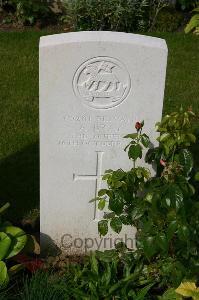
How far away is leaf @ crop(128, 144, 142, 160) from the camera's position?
3609 millimetres

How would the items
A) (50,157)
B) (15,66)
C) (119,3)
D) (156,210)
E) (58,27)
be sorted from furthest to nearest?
(58,27)
(119,3)
(15,66)
(50,157)
(156,210)

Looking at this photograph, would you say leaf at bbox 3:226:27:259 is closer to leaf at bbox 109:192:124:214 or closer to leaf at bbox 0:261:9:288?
leaf at bbox 0:261:9:288

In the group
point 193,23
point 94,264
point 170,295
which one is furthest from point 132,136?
point 193,23

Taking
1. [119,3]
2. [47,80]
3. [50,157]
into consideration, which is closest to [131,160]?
[50,157]

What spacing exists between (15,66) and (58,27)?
1414 mm

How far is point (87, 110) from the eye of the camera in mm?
3709

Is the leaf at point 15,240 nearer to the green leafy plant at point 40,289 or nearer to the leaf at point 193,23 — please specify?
the green leafy plant at point 40,289

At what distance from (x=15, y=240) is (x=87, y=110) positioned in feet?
3.13

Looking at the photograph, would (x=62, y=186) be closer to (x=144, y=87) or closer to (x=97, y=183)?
(x=97, y=183)

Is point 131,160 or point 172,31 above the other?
point 172,31

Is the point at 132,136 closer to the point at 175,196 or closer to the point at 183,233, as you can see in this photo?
the point at 175,196

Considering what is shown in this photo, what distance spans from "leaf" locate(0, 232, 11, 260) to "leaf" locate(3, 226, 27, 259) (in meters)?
0.06

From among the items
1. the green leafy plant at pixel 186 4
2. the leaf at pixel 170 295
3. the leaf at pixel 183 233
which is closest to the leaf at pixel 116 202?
the leaf at pixel 183 233

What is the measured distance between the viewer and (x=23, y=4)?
810cm
